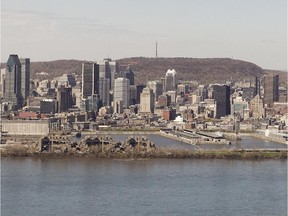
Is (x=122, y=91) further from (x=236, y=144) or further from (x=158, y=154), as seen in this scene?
(x=158, y=154)

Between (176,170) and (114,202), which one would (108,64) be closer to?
(176,170)

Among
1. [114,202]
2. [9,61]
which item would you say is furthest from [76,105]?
[114,202]

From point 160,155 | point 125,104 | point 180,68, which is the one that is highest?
point 180,68

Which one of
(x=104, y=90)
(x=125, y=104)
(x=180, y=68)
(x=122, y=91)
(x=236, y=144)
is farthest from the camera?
(x=180, y=68)

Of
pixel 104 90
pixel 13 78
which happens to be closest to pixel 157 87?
pixel 104 90

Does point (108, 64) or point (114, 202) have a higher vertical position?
point (108, 64)

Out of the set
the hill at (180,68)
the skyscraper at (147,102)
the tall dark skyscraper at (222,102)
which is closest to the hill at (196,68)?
the hill at (180,68)

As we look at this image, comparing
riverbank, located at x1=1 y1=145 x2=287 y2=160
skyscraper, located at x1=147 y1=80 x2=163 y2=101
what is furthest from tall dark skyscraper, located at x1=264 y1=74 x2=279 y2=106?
riverbank, located at x1=1 y1=145 x2=287 y2=160
